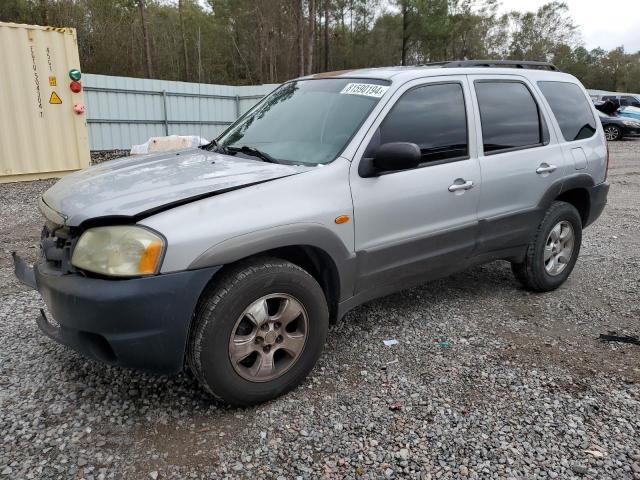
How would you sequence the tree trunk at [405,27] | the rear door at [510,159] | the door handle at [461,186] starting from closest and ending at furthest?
the door handle at [461,186] < the rear door at [510,159] < the tree trunk at [405,27]

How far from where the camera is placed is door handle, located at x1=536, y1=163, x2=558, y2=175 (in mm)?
4038

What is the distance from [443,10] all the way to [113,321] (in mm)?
44196

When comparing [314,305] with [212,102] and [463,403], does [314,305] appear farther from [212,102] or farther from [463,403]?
[212,102]

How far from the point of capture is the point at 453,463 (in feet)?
7.72

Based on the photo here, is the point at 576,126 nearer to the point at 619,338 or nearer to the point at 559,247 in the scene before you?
the point at 559,247

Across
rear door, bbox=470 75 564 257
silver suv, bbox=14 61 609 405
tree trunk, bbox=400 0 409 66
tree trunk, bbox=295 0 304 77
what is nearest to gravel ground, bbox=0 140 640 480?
silver suv, bbox=14 61 609 405

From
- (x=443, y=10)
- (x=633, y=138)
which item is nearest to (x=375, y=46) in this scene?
(x=443, y=10)

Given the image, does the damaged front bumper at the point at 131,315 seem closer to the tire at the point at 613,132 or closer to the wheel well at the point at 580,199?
the wheel well at the point at 580,199

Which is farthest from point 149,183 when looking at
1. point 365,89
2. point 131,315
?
point 365,89

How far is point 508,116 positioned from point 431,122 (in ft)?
2.91

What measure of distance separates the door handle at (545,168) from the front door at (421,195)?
77cm

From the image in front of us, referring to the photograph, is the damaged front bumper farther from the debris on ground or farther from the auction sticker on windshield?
the debris on ground

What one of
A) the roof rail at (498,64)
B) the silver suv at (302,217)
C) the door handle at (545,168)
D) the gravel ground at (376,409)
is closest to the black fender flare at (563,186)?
the silver suv at (302,217)

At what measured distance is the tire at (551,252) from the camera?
4.24 meters
